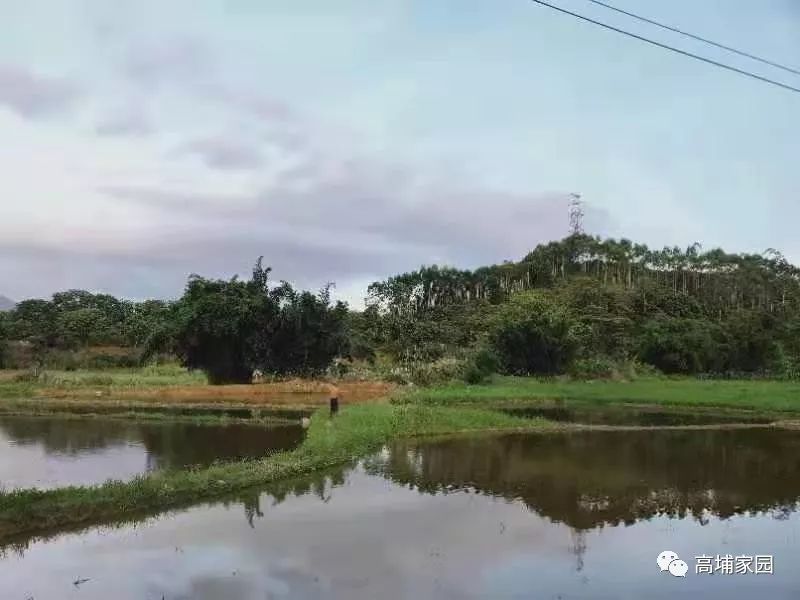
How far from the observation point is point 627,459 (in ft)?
52.1

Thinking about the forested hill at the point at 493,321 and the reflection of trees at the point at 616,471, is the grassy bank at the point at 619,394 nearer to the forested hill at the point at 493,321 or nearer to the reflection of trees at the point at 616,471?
Answer: the forested hill at the point at 493,321

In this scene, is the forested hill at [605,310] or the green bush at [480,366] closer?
the green bush at [480,366]

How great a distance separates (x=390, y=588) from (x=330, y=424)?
434 inches

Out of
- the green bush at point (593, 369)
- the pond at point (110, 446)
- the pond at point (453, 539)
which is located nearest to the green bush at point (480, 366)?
the green bush at point (593, 369)

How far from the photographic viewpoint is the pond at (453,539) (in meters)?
7.40

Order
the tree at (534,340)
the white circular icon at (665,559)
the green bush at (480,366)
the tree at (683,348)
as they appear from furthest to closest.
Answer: the tree at (683,348) < the tree at (534,340) < the green bush at (480,366) < the white circular icon at (665,559)

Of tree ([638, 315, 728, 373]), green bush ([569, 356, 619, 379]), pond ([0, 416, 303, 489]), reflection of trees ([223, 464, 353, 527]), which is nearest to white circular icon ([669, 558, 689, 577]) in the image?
reflection of trees ([223, 464, 353, 527])

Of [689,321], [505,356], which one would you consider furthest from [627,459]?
[689,321]

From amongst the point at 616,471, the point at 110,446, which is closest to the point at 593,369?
the point at 616,471

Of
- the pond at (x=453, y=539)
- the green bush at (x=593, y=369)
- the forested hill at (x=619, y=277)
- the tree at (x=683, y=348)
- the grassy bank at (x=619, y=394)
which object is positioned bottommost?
the pond at (x=453, y=539)

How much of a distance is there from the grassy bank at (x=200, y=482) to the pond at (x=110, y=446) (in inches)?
57.0

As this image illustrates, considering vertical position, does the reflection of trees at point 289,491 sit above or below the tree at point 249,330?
below

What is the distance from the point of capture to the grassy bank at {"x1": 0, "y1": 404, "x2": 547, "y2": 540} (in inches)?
375

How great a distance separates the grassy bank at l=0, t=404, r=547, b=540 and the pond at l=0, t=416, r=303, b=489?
4.75 ft
